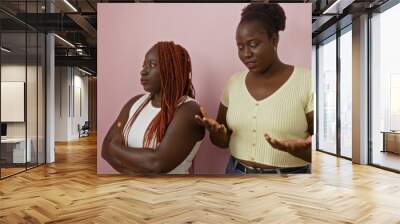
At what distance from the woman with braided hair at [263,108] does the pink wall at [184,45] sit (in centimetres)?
15

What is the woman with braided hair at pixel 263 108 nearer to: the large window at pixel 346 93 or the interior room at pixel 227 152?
the interior room at pixel 227 152

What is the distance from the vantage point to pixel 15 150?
22.9 feet

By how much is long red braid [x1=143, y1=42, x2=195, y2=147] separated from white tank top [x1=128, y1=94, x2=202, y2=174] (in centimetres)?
7

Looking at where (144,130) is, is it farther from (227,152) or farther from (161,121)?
(227,152)

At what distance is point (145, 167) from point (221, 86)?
1.71 metres

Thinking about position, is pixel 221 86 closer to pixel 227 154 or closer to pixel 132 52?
pixel 227 154

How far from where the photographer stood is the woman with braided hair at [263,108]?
236 inches

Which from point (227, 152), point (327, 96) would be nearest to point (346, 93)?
point (327, 96)

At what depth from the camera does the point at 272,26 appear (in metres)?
6.15

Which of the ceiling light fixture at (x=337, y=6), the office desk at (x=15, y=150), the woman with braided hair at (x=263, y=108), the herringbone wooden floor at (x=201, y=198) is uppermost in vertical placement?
the ceiling light fixture at (x=337, y=6)

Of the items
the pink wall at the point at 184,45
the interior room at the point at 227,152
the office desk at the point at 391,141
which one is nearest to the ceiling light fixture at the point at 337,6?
the interior room at the point at 227,152

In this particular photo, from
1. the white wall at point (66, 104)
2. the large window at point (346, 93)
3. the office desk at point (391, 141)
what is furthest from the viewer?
the white wall at point (66, 104)

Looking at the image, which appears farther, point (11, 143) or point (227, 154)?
point (11, 143)

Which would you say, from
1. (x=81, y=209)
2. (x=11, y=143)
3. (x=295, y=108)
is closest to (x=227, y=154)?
(x=295, y=108)
